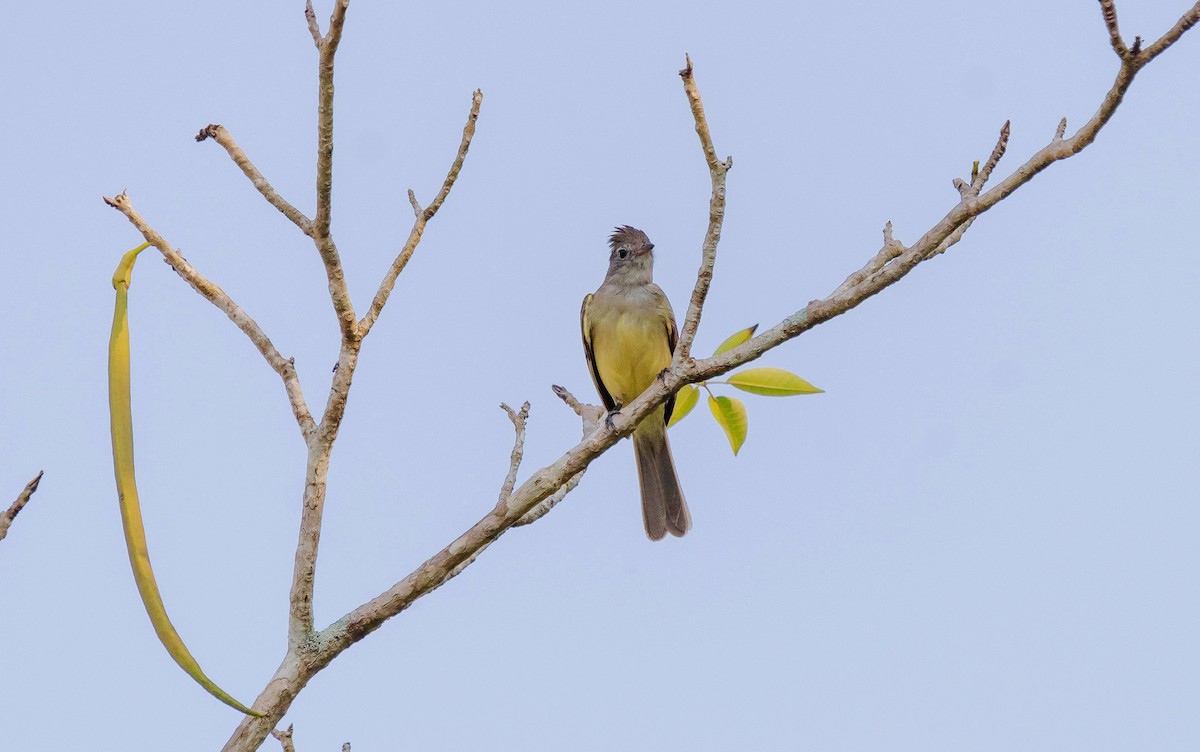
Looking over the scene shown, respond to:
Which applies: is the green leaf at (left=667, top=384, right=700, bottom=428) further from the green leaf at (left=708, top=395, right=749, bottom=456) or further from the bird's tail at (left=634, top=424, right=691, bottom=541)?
the bird's tail at (left=634, top=424, right=691, bottom=541)

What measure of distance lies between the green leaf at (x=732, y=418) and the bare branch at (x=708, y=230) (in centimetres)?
78

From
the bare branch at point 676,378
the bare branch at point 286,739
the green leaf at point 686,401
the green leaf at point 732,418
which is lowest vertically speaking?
the bare branch at point 286,739

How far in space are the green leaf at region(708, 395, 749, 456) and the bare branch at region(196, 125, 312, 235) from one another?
1891mm

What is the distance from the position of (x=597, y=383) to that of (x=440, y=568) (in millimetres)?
5570

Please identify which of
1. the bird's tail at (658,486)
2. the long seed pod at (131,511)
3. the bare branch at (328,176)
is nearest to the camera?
the long seed pod at (131,511)

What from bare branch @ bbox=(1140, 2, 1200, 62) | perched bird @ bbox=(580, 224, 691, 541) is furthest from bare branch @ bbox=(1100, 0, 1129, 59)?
perched bird @ bbox=(580, 224, 691, 541)

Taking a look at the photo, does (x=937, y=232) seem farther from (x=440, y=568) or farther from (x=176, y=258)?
(x=176, y=258)

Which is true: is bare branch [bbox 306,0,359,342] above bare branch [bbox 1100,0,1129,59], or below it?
above

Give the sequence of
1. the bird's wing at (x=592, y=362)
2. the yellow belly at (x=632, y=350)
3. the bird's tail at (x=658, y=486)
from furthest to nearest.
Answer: the bird's wing at (x=592, y=362) < the bird's tail at (x=658, y=486) < the yellow belly at (x=632, y=350)

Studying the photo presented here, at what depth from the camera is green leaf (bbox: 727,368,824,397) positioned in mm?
4758

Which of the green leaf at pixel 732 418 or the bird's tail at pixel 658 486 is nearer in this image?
the green leaf at pixel 732 418

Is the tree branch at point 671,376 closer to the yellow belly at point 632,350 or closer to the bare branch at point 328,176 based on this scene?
the bare branch at point 328,176

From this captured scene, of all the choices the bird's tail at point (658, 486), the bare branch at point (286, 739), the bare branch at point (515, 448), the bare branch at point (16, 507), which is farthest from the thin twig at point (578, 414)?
the bird's tail at point (658, 486)

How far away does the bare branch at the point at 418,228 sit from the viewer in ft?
14.4
